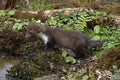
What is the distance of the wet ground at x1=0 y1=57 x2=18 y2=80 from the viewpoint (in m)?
8.62

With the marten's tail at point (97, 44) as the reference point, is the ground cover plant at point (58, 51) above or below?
below

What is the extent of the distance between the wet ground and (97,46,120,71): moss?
2.15 metres

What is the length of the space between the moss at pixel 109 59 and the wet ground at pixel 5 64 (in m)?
2.15

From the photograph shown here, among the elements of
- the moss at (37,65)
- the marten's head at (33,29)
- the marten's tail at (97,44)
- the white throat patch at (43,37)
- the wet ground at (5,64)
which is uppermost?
the marten's head at (33,29)

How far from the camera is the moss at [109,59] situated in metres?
7.54

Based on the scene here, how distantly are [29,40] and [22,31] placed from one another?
567 millimetres

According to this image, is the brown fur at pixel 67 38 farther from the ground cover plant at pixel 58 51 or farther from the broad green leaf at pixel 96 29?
the broad green leaf at pixel 96 29

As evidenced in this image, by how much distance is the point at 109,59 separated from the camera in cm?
770

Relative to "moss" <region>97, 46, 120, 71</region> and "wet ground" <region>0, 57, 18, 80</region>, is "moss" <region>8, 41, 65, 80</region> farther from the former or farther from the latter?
"moss" <region>97, 46, 120, 71</region>

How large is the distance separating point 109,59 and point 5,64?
282 cm

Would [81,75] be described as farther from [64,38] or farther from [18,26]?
[18,26]

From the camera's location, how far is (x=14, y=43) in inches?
410

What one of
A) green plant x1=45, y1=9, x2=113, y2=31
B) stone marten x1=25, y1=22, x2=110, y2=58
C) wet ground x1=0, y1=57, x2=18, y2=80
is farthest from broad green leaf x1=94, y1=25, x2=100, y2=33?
wet ground x1=0, y1=57, x2=18, y2=80

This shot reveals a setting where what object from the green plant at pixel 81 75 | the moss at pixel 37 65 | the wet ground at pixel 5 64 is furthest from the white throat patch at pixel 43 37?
the green plant at pixel 81 75
